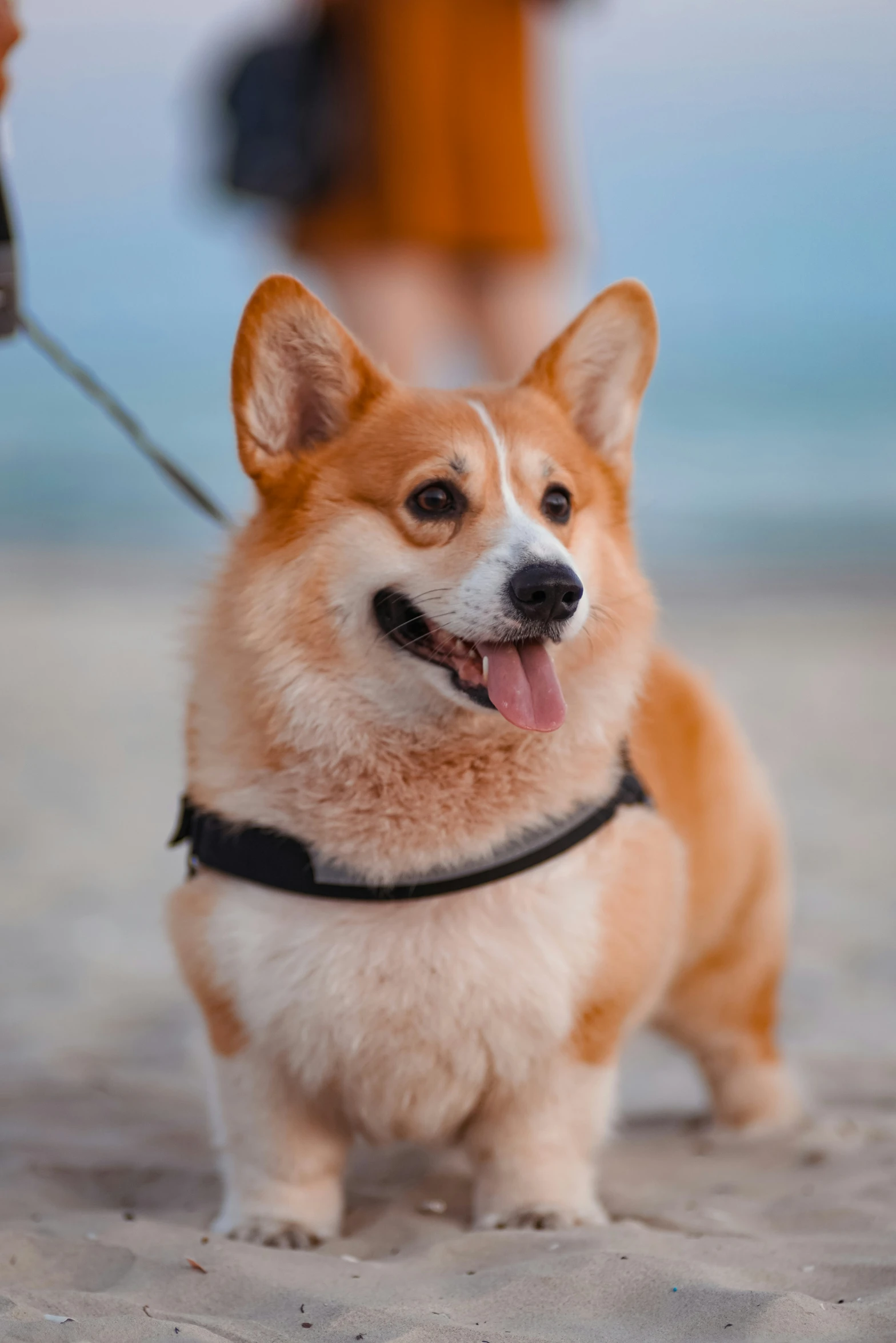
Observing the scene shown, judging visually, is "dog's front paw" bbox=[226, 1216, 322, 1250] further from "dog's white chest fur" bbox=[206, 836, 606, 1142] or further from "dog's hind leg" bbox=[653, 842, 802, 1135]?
"dog's hind leg" bbox=[653, 842, 802, 1135]

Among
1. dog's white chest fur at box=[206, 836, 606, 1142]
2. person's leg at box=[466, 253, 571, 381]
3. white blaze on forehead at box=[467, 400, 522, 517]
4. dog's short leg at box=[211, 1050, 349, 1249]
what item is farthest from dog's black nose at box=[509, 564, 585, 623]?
person's leg at box=[466, 253, 571, 381]

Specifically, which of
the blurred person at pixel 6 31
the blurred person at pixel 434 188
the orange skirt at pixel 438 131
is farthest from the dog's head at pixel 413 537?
the orange skirt at pixel 438 131

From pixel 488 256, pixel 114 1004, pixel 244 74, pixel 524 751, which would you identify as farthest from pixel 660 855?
pixel 244 74

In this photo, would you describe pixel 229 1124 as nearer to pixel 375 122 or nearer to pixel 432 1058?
pixel 432 1058

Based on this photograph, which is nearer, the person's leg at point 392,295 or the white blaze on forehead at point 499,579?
the white blaze on forehead at point 499,579

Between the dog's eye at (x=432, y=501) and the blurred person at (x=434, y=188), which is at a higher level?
the blurred person at (x=434, y=188)

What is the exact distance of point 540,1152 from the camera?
7.91 feet

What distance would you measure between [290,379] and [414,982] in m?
1.07

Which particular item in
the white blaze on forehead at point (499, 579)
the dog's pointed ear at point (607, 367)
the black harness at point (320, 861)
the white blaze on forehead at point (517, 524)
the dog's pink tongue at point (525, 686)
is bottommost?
the black harness at point (320, 861)

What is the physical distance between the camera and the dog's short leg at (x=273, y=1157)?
2.37 m

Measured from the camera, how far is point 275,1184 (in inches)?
94.7

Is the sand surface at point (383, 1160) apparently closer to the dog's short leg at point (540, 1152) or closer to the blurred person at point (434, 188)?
the dog's short leg at point (540, 1152)

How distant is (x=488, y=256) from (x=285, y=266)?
2.12 ft

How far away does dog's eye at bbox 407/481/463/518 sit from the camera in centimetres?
238
